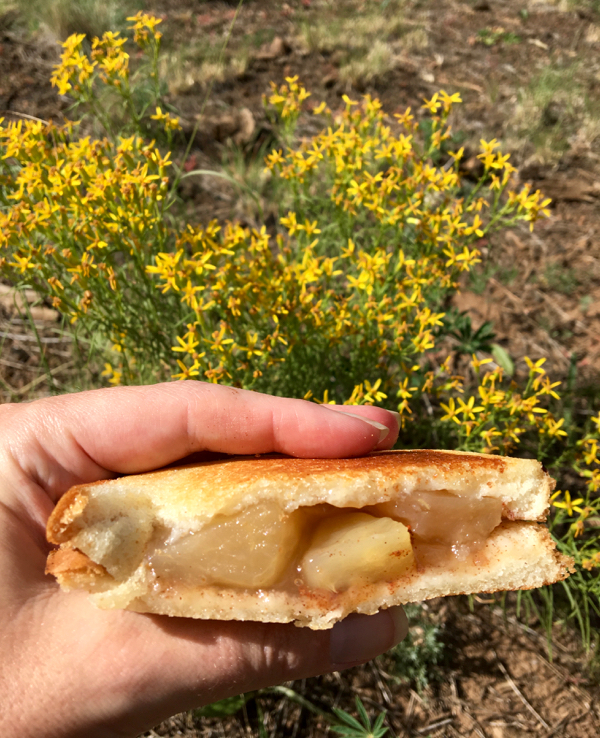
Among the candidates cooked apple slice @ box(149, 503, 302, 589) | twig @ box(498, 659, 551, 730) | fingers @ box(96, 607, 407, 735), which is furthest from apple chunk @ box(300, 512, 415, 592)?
twig @ box(498, 659, 551, 730)

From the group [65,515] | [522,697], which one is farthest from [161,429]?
[522,697]

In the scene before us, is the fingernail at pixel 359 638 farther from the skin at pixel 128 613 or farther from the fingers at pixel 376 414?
the fingers at pixel 376 414

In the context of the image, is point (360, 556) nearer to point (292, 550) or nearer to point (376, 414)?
point (292, 550)

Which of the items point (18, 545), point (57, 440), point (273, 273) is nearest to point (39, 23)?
point (273, 273)

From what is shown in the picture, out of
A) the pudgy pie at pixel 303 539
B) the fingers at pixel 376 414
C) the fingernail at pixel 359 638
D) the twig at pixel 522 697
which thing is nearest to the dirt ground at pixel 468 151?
the twig at pixel 522 697

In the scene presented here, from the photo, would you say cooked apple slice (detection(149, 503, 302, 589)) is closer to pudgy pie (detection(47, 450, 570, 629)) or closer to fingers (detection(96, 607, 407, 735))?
pudgy pie (detection(47, 450, 570, 629))
